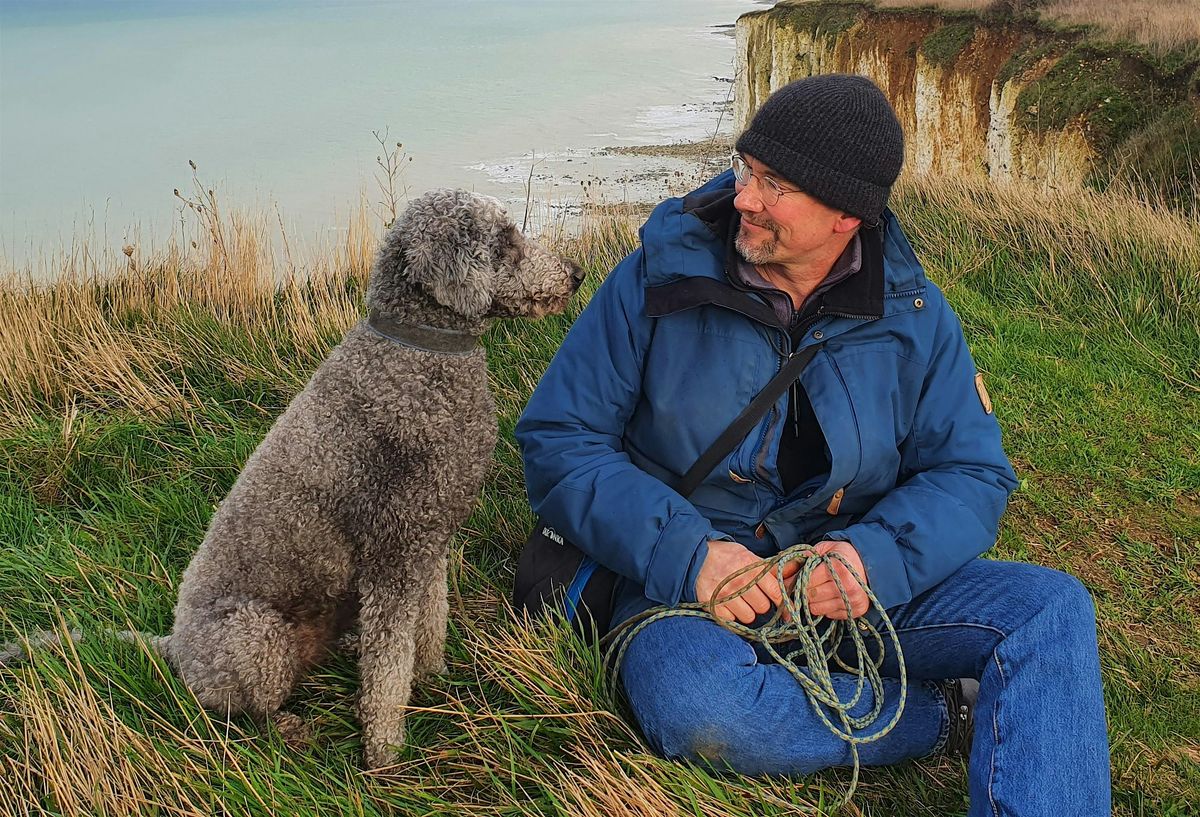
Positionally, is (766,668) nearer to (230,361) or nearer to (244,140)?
(230,361)

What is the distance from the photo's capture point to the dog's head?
2.54 metres

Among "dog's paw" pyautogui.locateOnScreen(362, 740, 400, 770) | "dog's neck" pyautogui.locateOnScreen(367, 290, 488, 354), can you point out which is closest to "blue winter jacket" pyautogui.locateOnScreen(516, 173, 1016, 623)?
"dog's neck" pyautogui.locateOnScreen(367, 290, 488, 354)

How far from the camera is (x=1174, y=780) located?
8.54 feet

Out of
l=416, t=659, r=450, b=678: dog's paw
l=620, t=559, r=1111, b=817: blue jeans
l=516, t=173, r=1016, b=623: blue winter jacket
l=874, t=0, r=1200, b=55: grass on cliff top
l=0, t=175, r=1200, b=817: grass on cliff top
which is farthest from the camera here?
l=874, t=0, r=1200, b=55: grass on cliff top

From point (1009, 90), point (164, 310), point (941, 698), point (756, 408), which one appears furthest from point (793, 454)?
point (1009, 90)

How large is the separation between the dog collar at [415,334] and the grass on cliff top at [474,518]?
2.83ft

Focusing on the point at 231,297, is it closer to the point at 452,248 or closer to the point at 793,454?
the point at 452,248

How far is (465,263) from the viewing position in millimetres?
2551

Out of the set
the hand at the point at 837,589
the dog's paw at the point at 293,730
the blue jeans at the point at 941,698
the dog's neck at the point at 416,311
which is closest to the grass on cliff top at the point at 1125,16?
the blue jeans at the point at 941,698

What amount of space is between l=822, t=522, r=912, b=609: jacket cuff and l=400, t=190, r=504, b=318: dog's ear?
1222 mm

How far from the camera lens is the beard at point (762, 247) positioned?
2.67m

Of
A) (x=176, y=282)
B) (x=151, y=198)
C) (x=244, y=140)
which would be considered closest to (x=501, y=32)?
(x=244, y=140)

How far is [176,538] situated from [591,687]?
1.77 metres

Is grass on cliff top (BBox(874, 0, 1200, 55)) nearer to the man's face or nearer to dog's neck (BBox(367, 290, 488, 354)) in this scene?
the man's face
